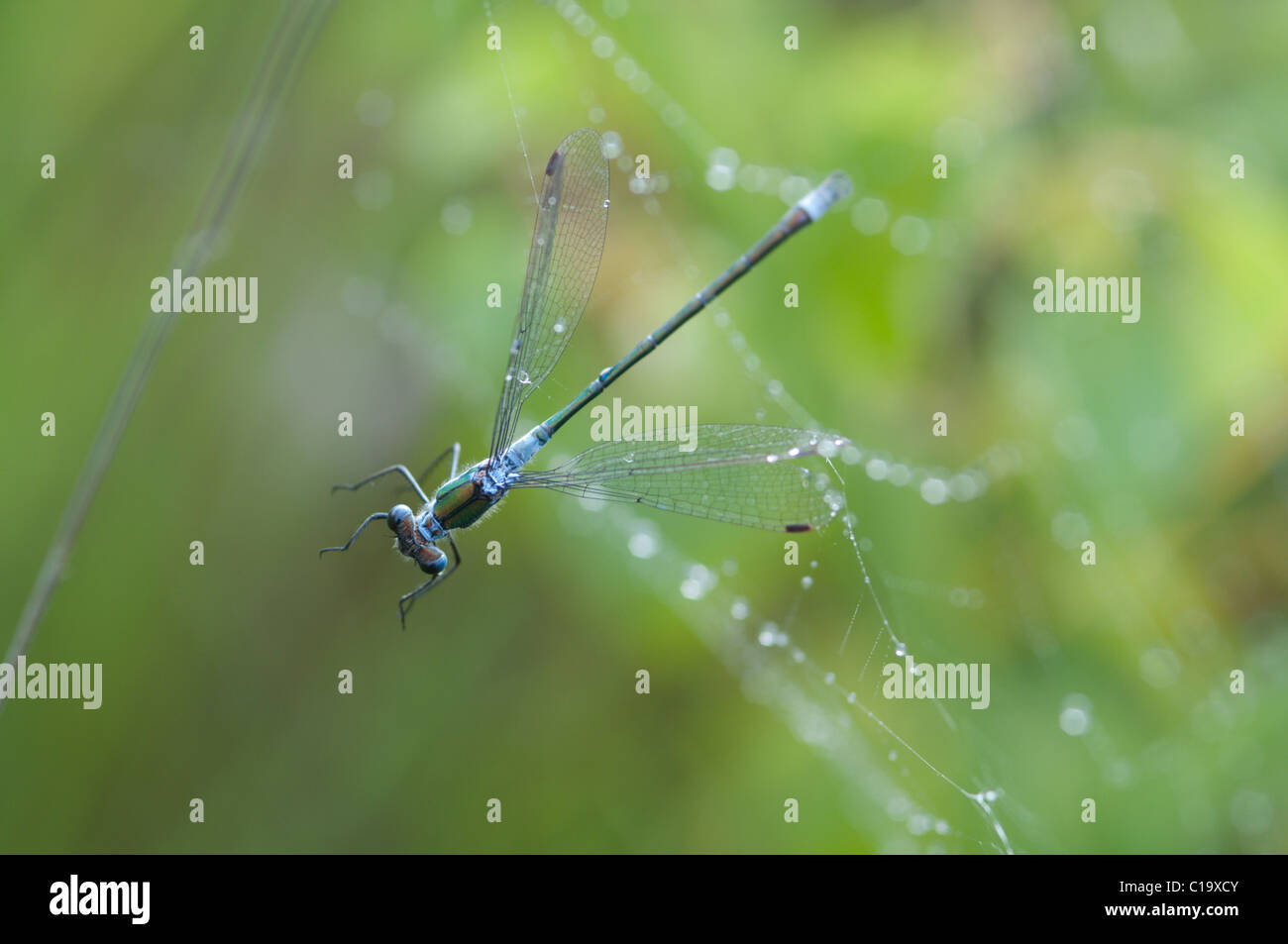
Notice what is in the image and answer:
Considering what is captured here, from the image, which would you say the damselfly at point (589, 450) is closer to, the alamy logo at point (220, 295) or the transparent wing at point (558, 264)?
the transparent wing at point (558, 264)

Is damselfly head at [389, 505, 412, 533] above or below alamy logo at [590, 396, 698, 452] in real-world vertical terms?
below

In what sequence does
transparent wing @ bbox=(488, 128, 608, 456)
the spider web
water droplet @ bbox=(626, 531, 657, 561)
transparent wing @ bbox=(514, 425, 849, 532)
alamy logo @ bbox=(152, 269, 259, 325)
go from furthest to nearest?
alamy logo @ bbox=(152, 269, 259, 325)
water droplet @ bbox=(626, 531, 657, 561)
the spider web
transparent wing @ bbox=(488, 128, 608, 456)
transparent wing @ bbox=(514, 425, 849, 532)

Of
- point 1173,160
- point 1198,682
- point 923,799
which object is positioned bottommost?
point 923,799

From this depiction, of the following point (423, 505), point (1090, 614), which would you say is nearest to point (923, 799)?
point (1090, 614)

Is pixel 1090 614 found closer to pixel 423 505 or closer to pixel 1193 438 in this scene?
pixel 1193 438

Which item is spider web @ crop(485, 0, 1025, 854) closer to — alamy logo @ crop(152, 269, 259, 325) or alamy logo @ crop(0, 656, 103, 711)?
alamy logo @ crop(152, 269, 259, 325)

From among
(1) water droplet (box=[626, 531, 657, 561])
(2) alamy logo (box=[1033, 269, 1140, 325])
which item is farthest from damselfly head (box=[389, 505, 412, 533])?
(2) alamy logo (box=[1033, 269, 1140, 325])

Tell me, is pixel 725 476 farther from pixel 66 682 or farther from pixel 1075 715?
pixel 66 682

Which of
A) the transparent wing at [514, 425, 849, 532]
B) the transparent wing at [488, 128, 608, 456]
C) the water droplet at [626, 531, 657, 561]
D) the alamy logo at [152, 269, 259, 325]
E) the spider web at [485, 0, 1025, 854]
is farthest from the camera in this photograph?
the alamy logo at [152, 269, 259, 325]
